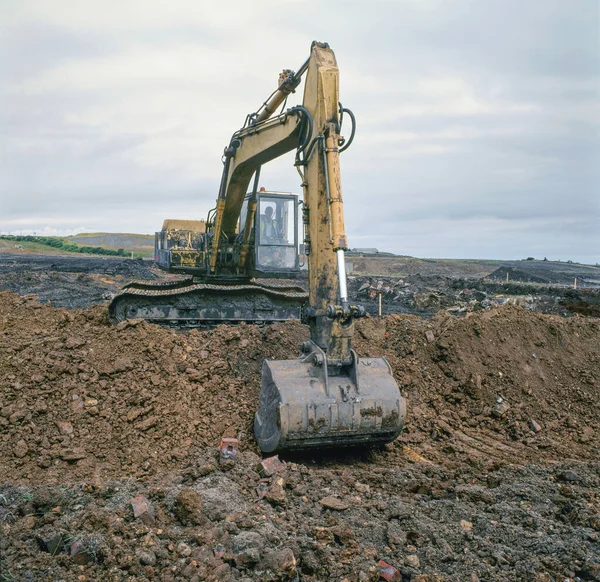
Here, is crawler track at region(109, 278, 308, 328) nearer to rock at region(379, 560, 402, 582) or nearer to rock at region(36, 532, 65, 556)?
rock at region(36, 532, 65, 556)

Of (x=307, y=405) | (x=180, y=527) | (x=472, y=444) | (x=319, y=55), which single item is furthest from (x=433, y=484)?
(x=319, y=55)

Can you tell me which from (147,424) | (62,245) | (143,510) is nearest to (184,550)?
(143,510)

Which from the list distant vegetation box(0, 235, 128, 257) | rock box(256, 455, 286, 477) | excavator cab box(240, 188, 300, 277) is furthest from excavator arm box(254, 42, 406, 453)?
distant vegetation box(0, 235, 128, 257)

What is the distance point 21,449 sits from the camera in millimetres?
5598

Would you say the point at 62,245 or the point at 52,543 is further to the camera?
the point at 62,245

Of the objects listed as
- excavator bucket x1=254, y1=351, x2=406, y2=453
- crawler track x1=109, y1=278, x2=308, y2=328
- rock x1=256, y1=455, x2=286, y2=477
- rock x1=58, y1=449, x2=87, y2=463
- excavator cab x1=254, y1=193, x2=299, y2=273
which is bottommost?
rock x1=58, y1=449, x2=87, y2=463

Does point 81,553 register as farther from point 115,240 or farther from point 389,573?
point 115,240

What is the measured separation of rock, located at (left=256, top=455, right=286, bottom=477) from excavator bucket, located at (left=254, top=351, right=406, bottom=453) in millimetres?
171

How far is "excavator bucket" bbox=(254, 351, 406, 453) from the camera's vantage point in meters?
5.34

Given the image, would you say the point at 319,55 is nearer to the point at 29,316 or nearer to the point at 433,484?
the point at 433,484

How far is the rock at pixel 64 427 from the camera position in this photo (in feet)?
19.5

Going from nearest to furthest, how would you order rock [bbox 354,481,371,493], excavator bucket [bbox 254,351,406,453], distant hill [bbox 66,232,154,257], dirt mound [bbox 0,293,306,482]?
rock [bbox 354,481,371,493] → excavator bucket [bbox 254,351,406,453] → dirt mound [bbox 0,293,306,482] → distant hill [bbox 66,232,154,257]

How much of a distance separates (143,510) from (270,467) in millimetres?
1351

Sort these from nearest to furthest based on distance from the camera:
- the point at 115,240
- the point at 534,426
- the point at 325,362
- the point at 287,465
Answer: the point at 287,465
the point at 325,362
the point at 534,426
the point at 115,240
